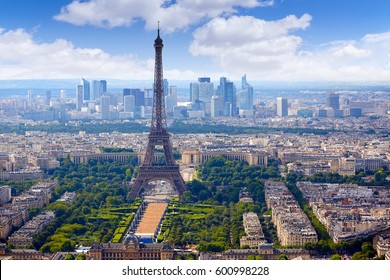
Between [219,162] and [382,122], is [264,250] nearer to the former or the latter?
[219,162]

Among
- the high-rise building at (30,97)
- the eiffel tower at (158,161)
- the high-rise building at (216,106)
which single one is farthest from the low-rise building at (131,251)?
the high-rise building at (216,106)

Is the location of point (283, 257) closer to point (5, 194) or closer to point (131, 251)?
point (131, 251)

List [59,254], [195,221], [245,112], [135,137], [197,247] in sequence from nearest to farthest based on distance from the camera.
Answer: [59,254] → [197,247] → [195,221] → [135,137] → [245,112]

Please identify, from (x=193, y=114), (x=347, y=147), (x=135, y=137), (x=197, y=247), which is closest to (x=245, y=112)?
(x=193, y=114)

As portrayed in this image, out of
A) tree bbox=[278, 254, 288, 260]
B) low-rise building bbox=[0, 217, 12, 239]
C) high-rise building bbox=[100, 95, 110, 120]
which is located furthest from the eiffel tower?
high-rise building bbox=[100, 95, 110, 120]

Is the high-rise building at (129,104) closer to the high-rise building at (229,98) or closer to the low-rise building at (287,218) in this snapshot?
the high-rise building at (229,98)

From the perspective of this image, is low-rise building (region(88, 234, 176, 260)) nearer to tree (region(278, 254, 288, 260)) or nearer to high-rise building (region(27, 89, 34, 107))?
tree (region(278, 254, 288, 260))

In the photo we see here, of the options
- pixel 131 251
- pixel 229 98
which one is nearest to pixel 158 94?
pixel 131 251
